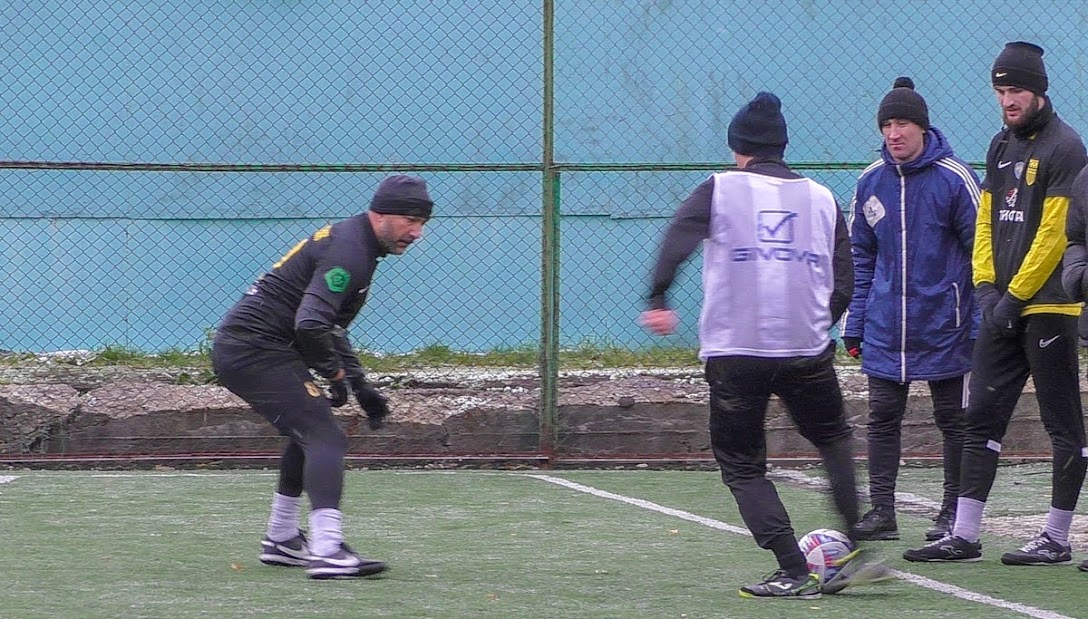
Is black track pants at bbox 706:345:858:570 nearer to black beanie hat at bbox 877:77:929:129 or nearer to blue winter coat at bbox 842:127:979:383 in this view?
blue winter coat at bbox 842:127:979:383

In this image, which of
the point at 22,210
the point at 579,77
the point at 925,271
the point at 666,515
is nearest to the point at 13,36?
the point at 22,210

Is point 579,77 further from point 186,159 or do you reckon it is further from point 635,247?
point 186,159

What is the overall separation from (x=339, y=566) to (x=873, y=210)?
2.90 metres

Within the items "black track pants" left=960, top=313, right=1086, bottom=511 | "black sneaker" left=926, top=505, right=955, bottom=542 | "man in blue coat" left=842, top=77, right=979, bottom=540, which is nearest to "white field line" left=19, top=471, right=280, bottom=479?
"man in blue coat" left=842, top=77, right=979, bottom=540

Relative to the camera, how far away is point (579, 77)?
470 inches

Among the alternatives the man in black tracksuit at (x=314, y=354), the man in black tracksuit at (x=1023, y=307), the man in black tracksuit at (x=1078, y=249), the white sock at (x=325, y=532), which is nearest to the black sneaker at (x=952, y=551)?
the man in black tracksuit at (x=1023, y=307)

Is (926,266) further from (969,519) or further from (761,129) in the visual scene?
(761,129)

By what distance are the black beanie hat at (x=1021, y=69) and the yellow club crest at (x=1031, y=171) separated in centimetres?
27

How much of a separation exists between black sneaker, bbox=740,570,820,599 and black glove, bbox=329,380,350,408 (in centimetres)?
189

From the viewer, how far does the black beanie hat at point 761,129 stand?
17.8 ft

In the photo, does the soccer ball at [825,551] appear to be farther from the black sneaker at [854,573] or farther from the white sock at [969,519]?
the white sock at [969,519]

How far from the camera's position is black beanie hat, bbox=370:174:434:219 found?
582 centimetres

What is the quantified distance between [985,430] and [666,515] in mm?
2019

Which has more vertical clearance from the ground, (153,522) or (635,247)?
(635,247)
